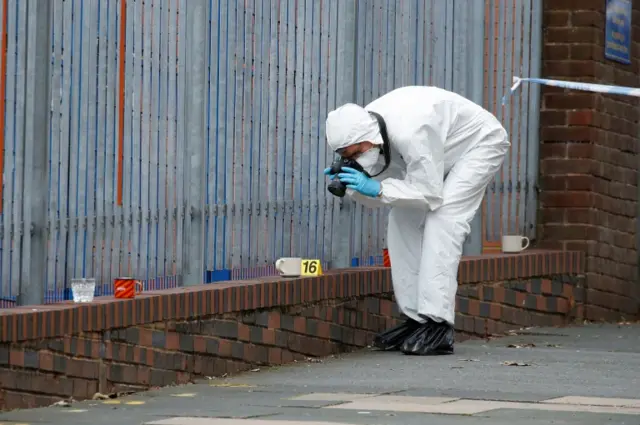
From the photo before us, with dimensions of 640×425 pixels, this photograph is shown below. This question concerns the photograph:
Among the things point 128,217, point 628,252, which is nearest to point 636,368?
point 128,217

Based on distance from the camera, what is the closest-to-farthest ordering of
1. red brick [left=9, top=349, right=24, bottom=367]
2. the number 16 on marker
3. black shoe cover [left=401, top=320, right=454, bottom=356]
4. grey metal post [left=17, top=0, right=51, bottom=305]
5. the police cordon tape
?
1. red brick [left=9, top=349, right=24, bottom=367]
2. grey metal post [left=17, top=0, right=51, bottom=305]
3. black shoe cover [left=401, top=320, right=454, bottom=356]
4. the number 16 on marker
5. the police cordon tape

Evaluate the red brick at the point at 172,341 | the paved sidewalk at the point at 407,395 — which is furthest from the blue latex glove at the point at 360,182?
the red brick at the point at 172,341

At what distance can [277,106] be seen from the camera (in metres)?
9.62

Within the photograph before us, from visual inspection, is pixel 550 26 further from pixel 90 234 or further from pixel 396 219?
pixel 90 234

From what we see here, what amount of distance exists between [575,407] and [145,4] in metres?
3.00

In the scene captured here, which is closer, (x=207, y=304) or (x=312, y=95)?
(x=207, y=304)

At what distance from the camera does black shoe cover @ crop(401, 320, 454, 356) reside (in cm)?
936

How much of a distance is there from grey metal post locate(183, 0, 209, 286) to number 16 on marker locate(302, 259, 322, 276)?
82 centimetres

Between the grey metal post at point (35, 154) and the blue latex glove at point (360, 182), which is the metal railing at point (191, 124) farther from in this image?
the blue latex glove at point (360, 182)

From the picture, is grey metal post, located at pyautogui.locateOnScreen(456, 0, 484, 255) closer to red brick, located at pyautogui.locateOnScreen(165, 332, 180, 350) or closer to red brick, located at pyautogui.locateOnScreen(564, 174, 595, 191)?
red brick, located at pyautogui.locateOnScreen(564, 174, 595, 191)

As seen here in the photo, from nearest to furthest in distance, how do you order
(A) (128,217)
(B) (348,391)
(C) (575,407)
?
1. (C) (575,407)
2. (B) (348,391)
3. (A) (128,217)

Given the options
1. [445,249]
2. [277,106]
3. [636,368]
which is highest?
[277,106]

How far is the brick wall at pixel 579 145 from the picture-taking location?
1228 cm

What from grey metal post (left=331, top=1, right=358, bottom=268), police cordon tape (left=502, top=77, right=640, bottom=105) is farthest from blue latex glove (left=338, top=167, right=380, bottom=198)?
police cordon tape (left=502, top=77, right=640, bottom=105)
